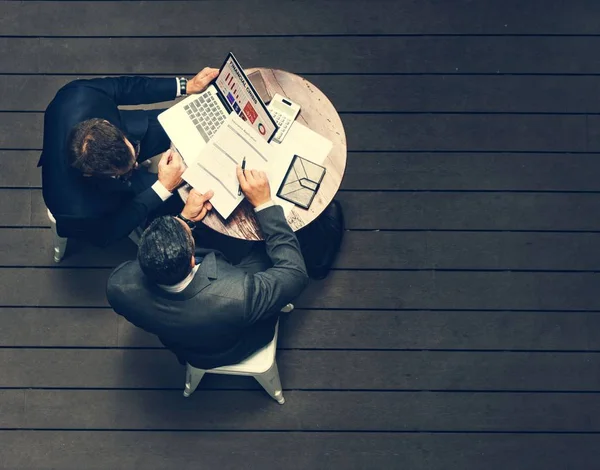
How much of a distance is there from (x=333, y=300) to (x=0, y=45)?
191cm

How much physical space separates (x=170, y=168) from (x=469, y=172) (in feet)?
4.45

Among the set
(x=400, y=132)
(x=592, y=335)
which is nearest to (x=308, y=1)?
(x=400, y=132)

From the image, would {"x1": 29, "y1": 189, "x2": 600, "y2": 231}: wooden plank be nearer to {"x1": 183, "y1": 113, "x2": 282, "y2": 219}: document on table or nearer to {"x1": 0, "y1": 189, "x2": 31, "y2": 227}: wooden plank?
{"x1": 0, "y1": 189, "x2": 31, "y2": 227}: wooden plank

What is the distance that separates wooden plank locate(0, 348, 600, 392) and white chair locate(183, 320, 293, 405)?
0.14 m

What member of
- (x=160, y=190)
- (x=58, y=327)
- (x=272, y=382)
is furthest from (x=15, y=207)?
(x=272, y=382)

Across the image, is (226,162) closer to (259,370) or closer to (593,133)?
(259,370)

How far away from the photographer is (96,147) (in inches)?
75.1

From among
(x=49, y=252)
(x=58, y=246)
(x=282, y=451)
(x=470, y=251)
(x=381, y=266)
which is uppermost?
(x=470, y=251)

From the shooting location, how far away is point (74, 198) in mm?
2045

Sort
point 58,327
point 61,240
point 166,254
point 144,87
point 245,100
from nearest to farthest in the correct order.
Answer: point 166,254
point 245,100
point 144,87
point 61,240
point 58,327

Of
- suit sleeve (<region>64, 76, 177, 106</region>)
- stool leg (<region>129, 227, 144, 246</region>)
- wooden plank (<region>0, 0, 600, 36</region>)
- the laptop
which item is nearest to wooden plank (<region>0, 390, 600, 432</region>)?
stool leg (<region>129, 227, 144, 246</region>)

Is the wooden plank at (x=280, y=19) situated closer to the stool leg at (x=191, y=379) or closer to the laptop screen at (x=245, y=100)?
the laptop screen at (x=245, y=100)

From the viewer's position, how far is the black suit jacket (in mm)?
2027

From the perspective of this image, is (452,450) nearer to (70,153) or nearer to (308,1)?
(70,153)
